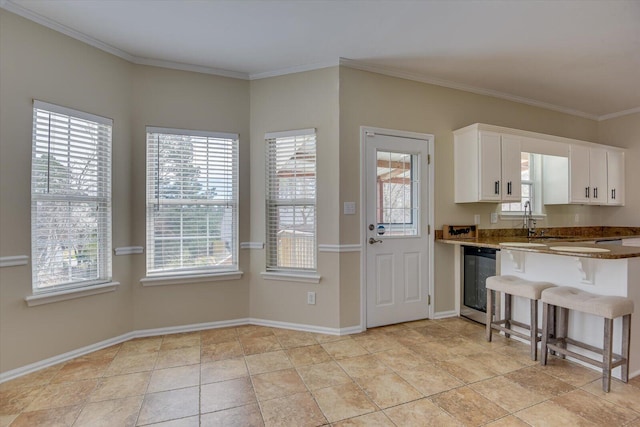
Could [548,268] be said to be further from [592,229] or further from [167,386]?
[167,386]

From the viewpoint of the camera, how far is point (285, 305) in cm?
332

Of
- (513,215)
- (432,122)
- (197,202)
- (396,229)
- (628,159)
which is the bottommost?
(396,229)

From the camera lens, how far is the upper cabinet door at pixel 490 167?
3.43 meters

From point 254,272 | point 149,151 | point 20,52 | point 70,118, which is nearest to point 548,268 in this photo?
point 254,272

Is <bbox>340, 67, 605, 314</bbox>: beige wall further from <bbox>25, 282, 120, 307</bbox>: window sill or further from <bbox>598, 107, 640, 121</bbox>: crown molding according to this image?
<bbox>25, 282, 120, 307</bbox>: window sill

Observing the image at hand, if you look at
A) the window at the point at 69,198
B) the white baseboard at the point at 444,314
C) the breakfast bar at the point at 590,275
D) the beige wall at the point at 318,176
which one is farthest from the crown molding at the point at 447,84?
the white baseboard at the point at 444,314

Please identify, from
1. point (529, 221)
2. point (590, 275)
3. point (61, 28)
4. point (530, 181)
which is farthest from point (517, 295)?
point (61, 28)

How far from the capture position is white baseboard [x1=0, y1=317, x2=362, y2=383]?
2436 mm

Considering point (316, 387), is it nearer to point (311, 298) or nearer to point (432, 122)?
point (311, 298)

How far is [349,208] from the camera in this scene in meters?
3.17

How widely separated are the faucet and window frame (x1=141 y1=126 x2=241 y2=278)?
3.67 meters

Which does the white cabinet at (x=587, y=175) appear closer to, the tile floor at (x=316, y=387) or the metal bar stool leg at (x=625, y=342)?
the metal bar stool leg at (x=625, y=342)

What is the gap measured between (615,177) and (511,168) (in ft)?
7.33

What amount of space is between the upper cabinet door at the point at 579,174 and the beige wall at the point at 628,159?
0.94 meters
